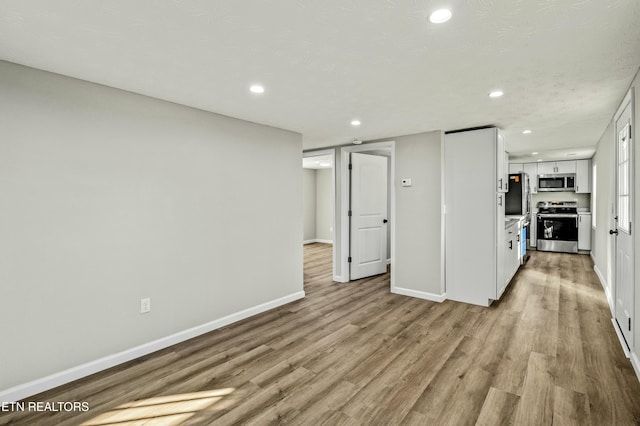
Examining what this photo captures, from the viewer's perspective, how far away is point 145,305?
9.21 feet

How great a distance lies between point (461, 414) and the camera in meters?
2.01

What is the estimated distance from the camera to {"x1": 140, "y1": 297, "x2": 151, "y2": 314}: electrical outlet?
9.14ft

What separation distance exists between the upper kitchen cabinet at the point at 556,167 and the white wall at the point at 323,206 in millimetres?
5483

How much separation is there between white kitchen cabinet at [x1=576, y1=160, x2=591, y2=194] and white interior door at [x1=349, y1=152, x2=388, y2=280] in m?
5.13

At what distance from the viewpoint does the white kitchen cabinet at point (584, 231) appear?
7293 mm

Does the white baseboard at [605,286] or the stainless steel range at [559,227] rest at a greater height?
the stainless steel range at [559,227]

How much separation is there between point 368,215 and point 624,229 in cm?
321

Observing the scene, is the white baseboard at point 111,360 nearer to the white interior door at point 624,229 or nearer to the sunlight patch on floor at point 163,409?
the sunlight patch on floor at point 163,409

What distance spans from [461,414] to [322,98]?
8.50ft

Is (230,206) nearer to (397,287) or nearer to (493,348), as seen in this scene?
(397,287)

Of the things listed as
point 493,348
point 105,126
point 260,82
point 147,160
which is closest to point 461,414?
point 493,348

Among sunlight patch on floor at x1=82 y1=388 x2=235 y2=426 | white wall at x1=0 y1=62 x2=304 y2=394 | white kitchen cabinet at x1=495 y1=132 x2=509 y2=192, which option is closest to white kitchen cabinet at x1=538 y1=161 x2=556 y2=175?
white kitchen cabinet at x1=495 y1=132 x2=509 y2=192

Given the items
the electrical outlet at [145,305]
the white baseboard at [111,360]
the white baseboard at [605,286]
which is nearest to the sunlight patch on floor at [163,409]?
the white baseboard at [111,360]

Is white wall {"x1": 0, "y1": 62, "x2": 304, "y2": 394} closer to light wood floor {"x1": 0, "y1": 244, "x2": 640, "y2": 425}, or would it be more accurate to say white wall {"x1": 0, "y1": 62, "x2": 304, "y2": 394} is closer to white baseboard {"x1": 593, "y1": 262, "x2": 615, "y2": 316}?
light wood floor {"x1": 0, "y1": 244, "x2": 640, "y2": 425}
